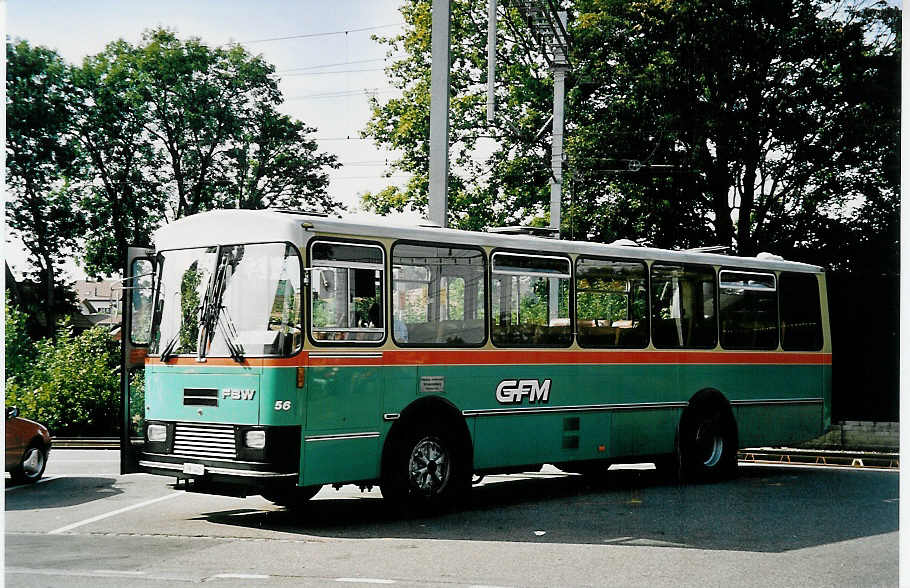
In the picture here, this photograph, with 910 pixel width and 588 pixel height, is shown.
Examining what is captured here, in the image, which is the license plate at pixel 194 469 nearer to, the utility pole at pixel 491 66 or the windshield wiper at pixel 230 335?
the windshield wiper at pixel 230 335

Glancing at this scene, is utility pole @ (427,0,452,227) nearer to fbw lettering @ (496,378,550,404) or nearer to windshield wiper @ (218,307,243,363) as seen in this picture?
fbw lettering @ (496,378,550,404)

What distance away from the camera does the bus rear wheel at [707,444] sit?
50.4 feet

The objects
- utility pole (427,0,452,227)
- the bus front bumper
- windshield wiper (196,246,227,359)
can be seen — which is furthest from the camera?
utility pole (427,0,452,227)

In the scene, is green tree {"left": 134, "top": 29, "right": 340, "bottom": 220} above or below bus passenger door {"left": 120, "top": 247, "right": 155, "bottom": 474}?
above

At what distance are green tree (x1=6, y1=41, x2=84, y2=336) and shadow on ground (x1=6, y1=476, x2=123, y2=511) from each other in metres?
20.4

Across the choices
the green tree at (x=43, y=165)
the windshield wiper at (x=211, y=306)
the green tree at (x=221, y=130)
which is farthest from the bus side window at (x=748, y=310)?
the green tree at (x=43, y=165)

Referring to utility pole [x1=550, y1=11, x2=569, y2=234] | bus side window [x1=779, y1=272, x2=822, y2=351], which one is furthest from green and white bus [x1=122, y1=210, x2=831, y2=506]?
utility pole [x1=550, y1=11, x2=569, y2=234]

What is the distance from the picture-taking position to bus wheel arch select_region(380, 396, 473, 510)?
11766 mm

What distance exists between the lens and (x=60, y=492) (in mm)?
14789

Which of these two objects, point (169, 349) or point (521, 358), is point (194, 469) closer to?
point (169, 349)

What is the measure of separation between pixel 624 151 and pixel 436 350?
18060 millimetres

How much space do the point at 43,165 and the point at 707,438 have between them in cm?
2685

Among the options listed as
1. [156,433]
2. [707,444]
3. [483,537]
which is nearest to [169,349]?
[156,433]

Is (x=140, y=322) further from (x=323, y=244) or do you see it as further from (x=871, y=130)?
(x=871, y=130)
